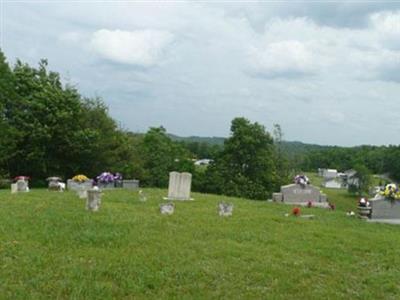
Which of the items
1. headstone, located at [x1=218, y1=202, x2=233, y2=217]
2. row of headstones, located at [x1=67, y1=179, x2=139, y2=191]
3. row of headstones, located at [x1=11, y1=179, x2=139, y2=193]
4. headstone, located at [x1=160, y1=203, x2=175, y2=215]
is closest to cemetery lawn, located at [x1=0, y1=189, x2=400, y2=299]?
headstone, located at [x1=160, y1=203, x2=175, y2=215]

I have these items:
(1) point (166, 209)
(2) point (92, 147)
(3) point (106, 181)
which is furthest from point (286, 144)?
(1) point (166, 209)

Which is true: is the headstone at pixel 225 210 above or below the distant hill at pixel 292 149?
below

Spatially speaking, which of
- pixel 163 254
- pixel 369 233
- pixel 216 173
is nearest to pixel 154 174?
Result: pixel 216 173

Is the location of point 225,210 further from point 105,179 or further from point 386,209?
point 105,179

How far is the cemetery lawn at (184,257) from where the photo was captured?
720 centimetres

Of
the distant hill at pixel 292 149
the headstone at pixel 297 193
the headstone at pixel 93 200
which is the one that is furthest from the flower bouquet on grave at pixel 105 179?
the distant hill at pixel 292 149

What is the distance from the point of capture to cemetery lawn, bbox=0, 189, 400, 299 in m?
7.20

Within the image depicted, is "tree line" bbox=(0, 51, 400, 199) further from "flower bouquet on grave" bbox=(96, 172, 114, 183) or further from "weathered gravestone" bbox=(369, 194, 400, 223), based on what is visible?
"weathered gravestone" bbox=(369, 194, 400, 223)

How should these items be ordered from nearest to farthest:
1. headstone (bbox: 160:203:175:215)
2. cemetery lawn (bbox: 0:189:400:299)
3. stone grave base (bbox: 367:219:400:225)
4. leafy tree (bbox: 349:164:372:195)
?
cemetery lawn (bbox: 0:189:400:299), headstone (bbox: 160:203:175:215), stone grave base (bbox: 367:219:400:225), leafy tree (bbox: 349:164:372:195)

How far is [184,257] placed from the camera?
8852 mm

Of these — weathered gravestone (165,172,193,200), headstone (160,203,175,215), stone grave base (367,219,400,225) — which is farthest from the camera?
weathered gravestone (165,172,193,200)

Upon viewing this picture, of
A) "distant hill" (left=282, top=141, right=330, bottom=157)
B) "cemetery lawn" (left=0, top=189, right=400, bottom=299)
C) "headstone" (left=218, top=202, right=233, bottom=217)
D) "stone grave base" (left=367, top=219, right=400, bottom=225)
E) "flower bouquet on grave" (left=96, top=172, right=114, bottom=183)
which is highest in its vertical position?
"distant hill" (left=282, top=141, right=330, bottom=157)

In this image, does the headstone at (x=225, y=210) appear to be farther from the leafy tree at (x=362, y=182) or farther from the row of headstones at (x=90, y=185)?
the leafy tree at (x=362, y=182)

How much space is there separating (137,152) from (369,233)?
30925mm
